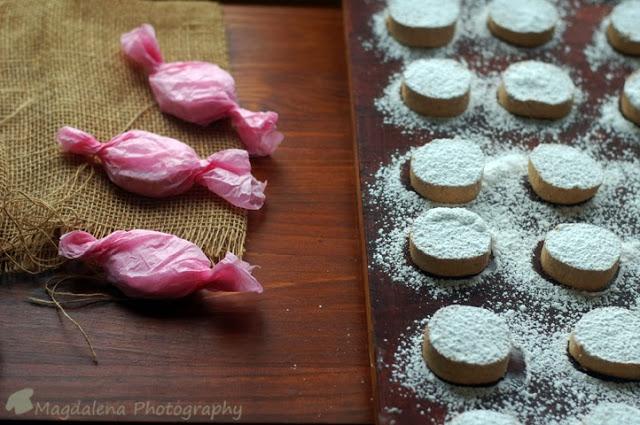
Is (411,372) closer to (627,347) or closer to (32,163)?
(627,347)

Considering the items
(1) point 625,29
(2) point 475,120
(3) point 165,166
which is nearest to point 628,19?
(1) point 625,29

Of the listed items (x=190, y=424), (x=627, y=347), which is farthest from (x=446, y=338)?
(x=190, y=424)

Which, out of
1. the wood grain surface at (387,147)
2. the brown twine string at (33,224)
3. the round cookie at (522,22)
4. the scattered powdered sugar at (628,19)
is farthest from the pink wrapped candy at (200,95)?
the scattered powdered sugar at (628,19)

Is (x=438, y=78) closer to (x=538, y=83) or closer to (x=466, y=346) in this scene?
(x=538, y=83)

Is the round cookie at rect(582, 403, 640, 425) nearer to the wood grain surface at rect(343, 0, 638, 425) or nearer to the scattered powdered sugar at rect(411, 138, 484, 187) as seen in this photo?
the wood grain surface at rect(343, 0, 638, 425)

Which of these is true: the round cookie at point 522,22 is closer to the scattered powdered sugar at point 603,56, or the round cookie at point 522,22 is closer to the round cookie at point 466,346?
the scattered powdered sugar at point 603,56
